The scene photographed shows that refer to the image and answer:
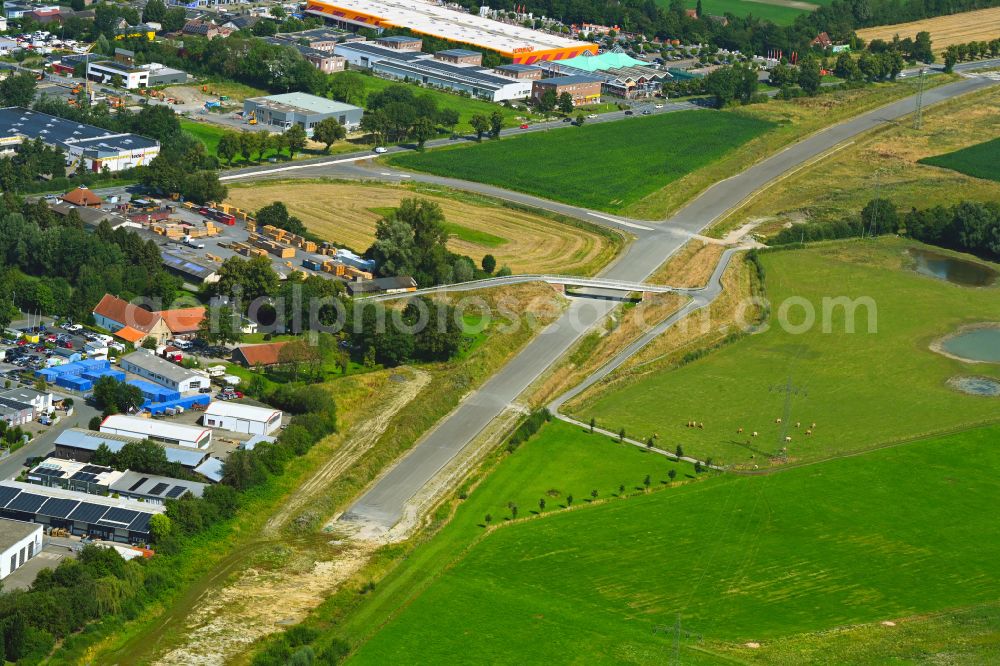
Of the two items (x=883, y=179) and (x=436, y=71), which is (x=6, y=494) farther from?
(x=436, y=71)

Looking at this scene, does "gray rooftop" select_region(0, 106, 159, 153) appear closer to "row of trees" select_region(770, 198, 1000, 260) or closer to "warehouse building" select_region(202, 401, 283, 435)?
"warehouse building" select_region(202, 401, 283, 435)

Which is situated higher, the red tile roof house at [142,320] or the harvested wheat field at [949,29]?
the harvested wheat field at [949,29]

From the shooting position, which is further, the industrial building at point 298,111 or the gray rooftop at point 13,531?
the industrial building at point 298,111

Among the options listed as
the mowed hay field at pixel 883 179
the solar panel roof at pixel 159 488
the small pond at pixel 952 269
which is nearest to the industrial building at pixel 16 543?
the solar panel roof at pixel 159 488

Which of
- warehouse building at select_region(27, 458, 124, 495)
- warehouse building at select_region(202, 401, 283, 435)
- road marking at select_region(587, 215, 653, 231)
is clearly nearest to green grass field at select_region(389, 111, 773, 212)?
road marking at select_region(587, 215, 653, 231)

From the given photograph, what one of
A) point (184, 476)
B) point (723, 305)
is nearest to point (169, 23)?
point (723, 305)

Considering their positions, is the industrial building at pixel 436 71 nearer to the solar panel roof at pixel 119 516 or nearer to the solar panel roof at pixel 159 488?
the solar panel roof at pixel 159 488
